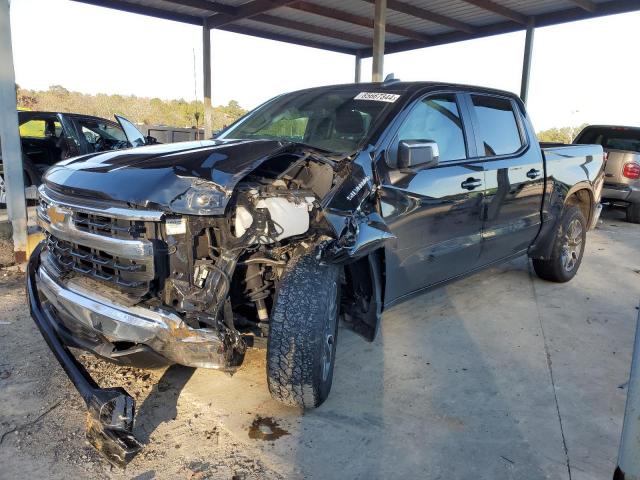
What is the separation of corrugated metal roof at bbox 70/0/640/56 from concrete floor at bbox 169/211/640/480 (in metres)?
9.97

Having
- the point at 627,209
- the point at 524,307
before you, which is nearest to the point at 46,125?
the point at 524,307

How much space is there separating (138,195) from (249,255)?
2.01ft

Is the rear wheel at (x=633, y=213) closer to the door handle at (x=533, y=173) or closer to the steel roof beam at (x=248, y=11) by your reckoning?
the door handle at (x=533, y=173)

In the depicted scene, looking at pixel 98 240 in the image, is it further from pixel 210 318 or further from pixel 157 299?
pixel 210 318

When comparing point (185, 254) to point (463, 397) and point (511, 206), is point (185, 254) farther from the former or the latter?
point (511, 206)

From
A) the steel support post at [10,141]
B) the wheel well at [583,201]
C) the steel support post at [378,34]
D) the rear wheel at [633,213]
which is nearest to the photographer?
the steel support post at [10,141]

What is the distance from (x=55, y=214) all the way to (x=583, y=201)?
16.4 feet

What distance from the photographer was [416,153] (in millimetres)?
2945

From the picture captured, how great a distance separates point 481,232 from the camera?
12.5 ft

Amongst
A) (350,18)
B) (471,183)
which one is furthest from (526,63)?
(471,183)

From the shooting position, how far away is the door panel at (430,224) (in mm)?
3072

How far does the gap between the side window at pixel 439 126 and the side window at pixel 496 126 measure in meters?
0.28

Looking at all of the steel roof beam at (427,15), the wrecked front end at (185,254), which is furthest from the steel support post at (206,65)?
the wrecked front end at (185,254)

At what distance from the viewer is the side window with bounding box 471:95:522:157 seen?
396 cm
